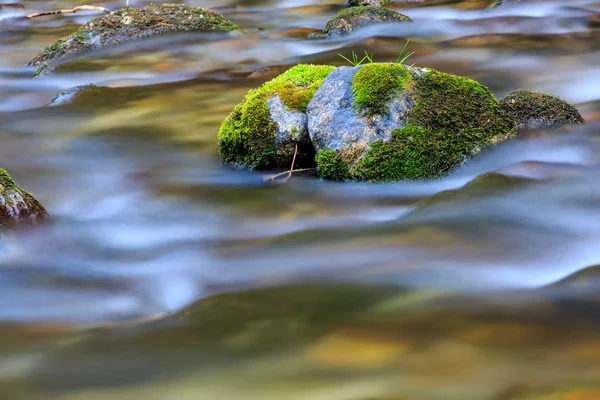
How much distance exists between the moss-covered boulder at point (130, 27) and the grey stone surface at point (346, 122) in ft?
17.1

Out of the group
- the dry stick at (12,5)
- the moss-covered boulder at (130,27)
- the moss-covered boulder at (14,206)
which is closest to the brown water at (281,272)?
the moss-covered boulder at (14,206)

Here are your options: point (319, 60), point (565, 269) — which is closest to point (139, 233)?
point (565, 269)

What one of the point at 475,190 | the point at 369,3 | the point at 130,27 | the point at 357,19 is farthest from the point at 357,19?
the point at 475,190

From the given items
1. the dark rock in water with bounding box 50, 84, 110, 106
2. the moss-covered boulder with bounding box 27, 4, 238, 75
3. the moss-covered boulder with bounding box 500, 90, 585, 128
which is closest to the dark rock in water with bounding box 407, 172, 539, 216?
the moss-covered boulder with bounding box 500, 90, 585, 128

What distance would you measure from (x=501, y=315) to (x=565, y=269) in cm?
64

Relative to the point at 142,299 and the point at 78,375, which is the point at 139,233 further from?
the point at 78,375

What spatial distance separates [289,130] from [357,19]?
17.3 ft

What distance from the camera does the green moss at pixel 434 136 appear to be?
495 centimetres

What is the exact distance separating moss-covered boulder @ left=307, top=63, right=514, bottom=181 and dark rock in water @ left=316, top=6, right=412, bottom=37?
4.89 meters

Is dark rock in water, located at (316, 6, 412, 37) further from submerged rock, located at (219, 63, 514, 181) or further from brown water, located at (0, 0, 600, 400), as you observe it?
submerged rock, located at (219, 63, 514, 181)

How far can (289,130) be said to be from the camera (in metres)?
5.26

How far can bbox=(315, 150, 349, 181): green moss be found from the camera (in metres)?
5.07

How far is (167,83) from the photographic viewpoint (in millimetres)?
8398

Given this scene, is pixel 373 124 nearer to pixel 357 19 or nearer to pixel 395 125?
pixel 395 125
